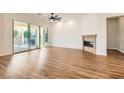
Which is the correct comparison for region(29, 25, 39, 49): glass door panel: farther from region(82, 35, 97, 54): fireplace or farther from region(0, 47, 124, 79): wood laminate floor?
region(0, 47, 124, 79): wood laminate floor

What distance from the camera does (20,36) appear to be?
946cm

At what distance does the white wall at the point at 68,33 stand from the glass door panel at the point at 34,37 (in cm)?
250

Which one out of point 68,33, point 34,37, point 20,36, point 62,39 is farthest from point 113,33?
point 20,36

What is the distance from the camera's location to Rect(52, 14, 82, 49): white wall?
11398 mm

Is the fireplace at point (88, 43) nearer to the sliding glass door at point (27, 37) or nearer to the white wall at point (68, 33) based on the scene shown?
the white wall at point (68, 33)

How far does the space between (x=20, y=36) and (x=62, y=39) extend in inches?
183

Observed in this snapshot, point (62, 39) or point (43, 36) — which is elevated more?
point (43, 36)

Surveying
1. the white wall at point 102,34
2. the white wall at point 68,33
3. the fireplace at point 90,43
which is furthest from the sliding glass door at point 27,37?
the white wall at point 102,34

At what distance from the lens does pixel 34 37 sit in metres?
11.1

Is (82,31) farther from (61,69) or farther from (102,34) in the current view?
(61,69)

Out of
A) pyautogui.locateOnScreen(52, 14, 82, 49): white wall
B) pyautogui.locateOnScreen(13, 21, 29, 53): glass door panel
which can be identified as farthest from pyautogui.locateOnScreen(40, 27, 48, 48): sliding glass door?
pyautogui.locateOnScreen(13, 21, 29, 53): glass door panel
